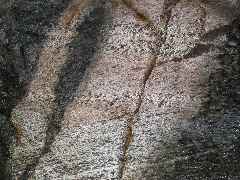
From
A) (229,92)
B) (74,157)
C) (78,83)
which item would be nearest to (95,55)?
(78,83)

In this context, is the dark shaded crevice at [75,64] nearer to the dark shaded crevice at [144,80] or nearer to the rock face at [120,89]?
the rock face at [120,89]

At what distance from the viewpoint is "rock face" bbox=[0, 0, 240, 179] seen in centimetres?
331

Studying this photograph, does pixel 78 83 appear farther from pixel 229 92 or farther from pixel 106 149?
pixel 229 92

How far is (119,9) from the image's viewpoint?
395 cm

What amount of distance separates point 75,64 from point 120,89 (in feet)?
1.62

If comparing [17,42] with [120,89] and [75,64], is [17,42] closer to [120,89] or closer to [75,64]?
[75,64]

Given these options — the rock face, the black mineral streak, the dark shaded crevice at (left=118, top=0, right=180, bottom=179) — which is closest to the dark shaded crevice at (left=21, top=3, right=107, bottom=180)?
the rock face

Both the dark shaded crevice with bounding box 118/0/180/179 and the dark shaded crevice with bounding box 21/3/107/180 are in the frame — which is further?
the dark shaded crevice with bounding box 21/3/107/180

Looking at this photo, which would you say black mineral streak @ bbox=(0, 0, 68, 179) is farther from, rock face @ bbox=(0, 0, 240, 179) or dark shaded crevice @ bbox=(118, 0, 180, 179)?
dark shaded crevice @ bbox=(118, 0, 180, 179)

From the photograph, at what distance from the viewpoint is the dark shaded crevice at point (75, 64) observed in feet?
11.9

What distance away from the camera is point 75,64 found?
3.80 m

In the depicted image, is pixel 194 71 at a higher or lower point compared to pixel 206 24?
lower

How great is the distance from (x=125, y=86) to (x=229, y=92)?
2.87 feet

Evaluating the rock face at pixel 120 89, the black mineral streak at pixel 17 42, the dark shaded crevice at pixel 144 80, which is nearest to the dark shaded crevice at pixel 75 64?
the rock face at pixel 120 89
